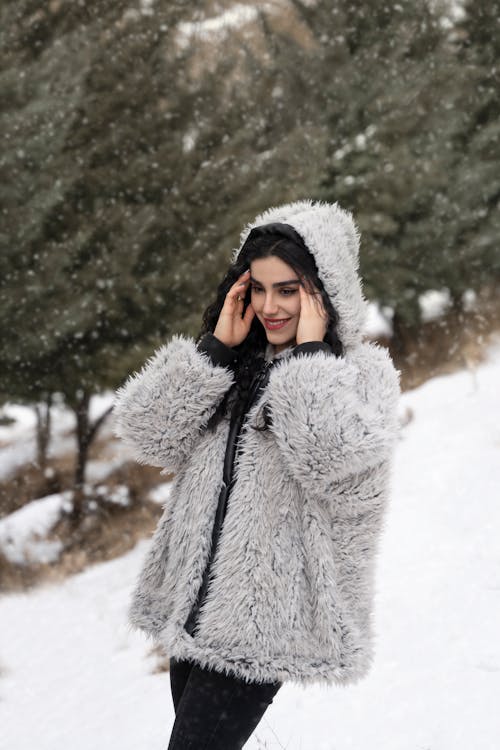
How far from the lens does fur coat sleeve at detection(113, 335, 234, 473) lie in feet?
6.39

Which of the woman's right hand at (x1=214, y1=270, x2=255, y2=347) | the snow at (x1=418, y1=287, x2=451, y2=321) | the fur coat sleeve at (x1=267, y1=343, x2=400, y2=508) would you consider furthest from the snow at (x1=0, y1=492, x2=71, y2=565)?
the snow at (x1=418, y1=287, x2=451, y2=321)

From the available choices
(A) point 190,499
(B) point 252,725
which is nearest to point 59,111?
(A) point 190,499

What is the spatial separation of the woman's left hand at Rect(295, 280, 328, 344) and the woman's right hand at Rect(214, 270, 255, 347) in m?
0.22

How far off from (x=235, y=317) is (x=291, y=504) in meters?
0.58

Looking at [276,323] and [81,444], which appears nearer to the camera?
[276,323]

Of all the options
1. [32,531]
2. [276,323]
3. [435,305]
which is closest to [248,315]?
[276,323]

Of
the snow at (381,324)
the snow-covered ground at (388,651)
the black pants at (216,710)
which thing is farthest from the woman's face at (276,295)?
the snow at (381,324)

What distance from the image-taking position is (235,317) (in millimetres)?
2080

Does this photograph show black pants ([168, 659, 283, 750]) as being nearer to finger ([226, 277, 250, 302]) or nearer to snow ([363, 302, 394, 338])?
finger ([226, 277, 250, 302])

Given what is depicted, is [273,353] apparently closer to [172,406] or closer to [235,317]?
[235,317]

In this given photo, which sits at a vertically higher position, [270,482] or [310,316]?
[310,316]

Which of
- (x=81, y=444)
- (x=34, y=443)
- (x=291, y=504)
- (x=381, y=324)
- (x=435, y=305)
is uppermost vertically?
(x=381, y=324)

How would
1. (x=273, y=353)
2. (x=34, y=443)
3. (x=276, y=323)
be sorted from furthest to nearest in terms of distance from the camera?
(x=34, y=443) < (x=273, y=353) < (x=276, y=323)

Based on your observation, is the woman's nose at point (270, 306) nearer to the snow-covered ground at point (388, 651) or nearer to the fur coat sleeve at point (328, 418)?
the fur coat sleeve at point (328, 418)
